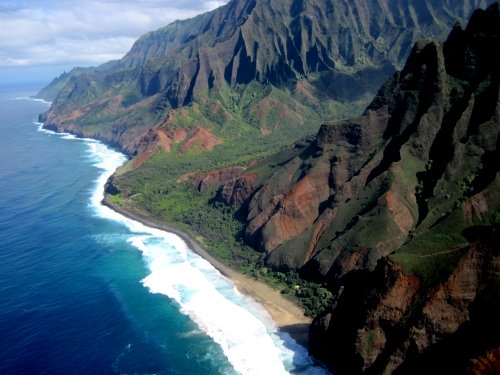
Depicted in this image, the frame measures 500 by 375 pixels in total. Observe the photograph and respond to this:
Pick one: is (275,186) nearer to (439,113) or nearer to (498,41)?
(439,113)

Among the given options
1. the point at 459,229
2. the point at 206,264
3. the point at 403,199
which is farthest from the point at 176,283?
the point at 459,229

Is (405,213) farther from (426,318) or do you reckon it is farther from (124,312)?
(124,312)

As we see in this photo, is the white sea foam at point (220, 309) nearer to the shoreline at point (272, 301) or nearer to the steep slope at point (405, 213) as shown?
the shoreline at point (272, 301)

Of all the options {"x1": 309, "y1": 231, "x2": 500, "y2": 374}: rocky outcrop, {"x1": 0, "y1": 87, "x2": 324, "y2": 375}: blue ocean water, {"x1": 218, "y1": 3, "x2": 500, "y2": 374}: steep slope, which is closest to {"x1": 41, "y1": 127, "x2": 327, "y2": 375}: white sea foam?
{"x1": 0, "y1": 87, "x2": 324, "y2": 375}: blue ocean water

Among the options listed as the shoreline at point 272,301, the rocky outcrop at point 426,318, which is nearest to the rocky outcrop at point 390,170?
the shoreline at point 272,301

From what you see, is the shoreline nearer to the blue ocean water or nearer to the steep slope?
the blue ocean water

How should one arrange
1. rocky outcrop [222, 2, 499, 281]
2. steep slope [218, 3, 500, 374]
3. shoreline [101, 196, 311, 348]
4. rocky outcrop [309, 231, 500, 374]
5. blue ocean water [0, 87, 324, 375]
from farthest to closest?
rocky outcrop [222, 2, 499, 281]
shoreline [101, 196, 311, 348]
blue ocean water [0, 87, 324, 375]
steep slope [218, 3, 500, 374]
rocky outcrop [309, 231, 500, 374]

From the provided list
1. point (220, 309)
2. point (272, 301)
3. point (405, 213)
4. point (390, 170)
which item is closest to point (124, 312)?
point (220, 309)
